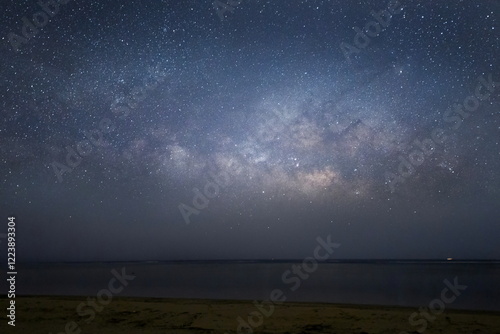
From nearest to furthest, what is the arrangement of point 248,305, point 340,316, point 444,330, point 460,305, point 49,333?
point 49,333, point 444,330, point 340,316, point 248,305, point 460,305

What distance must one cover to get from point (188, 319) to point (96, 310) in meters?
3.37

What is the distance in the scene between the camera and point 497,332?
7609 millimetres

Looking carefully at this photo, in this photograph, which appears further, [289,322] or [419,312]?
[419,312]

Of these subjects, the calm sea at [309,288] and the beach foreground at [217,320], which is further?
the calm sea at [309,288]

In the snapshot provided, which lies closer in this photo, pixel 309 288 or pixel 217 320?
pixel 217 320

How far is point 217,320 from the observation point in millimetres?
8453

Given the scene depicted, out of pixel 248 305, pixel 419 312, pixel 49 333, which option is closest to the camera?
pixel 49 333

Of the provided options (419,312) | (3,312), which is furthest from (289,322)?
(3,312)

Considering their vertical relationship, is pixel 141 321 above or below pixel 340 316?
above

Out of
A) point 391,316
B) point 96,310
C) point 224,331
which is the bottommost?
point 391,316

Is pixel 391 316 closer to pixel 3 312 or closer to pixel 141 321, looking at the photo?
pixel 141 321

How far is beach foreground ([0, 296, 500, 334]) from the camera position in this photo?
7.70 m

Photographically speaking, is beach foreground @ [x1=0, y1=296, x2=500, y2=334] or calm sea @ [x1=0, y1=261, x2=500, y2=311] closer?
beach foreground @ [x1=0, y1=296, x2=500, y2=334]

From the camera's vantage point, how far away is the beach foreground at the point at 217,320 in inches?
303
